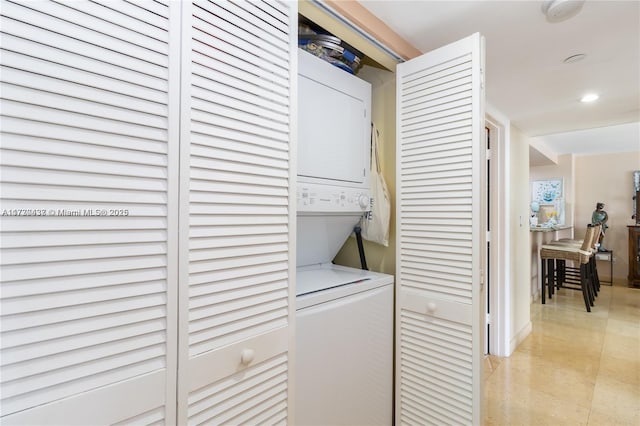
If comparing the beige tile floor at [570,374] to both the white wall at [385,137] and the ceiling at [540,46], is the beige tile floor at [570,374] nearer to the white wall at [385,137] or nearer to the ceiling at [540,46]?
the white wall at [385,137]

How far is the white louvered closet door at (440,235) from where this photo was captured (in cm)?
151

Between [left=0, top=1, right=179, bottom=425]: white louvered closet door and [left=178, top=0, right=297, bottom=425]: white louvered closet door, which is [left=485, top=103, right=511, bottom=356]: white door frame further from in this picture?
[left=0, top=1, right=179, bottom=425]: white louvered closet door

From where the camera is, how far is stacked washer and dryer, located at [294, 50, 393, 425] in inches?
53.0

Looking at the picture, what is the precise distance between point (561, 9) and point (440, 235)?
→ 1.15 meters

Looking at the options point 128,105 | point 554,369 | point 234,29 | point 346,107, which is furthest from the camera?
point 554,369

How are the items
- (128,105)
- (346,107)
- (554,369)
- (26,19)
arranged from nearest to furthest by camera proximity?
(26,19) < (128,105) < (346,107) < (554,369)

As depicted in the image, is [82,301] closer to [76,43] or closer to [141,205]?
[141,205]

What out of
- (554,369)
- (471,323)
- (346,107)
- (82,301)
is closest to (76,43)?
(82,301)

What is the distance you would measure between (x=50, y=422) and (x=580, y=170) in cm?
824

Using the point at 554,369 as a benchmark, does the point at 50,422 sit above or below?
above

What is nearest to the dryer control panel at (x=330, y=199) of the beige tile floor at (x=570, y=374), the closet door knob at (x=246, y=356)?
the closet door knob at (x=246, y=356)

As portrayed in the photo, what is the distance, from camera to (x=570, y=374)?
2586 millimetres

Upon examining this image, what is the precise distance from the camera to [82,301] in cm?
69

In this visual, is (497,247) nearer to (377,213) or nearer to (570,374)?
(570,374)
